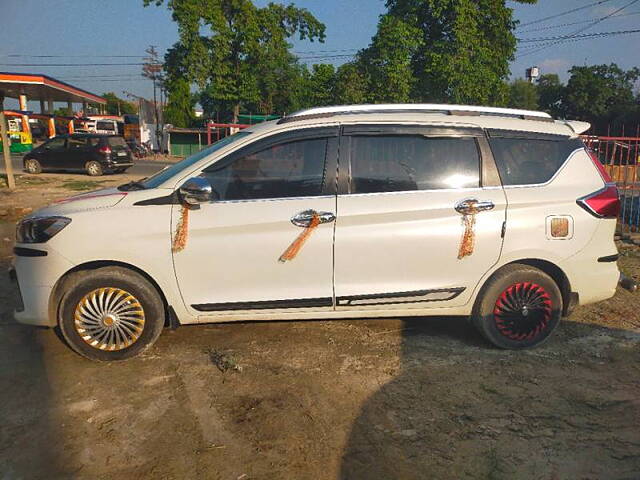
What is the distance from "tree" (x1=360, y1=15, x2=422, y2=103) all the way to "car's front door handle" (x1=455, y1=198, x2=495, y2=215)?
20.8 m

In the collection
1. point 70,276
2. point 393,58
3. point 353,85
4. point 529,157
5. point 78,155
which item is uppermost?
point 393,58

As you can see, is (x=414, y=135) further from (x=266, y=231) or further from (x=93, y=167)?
(x=93, y=167)

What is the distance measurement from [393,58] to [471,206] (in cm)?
2153

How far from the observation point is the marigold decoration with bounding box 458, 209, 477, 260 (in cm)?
346

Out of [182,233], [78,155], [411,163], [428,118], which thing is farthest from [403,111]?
[78,155]

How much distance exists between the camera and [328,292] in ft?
11.4

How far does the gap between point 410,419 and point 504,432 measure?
0.54m

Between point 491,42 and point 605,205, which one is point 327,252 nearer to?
point 605,205

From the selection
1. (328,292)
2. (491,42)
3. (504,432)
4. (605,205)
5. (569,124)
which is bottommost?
(504,432)

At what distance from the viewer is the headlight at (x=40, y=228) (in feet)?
10.7

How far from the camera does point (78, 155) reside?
709 inches

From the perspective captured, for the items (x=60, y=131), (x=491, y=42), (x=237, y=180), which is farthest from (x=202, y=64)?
(x=237, y=180)

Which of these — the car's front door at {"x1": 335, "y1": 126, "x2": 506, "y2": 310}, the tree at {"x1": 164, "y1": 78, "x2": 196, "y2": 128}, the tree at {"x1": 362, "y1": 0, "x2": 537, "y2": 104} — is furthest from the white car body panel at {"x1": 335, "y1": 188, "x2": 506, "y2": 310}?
the tree at {"x1": 164, "y1": 78, "x2": 196, "y2": 128}

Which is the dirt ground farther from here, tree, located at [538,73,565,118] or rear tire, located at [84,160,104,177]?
tree, located at [538,73,565,118]
